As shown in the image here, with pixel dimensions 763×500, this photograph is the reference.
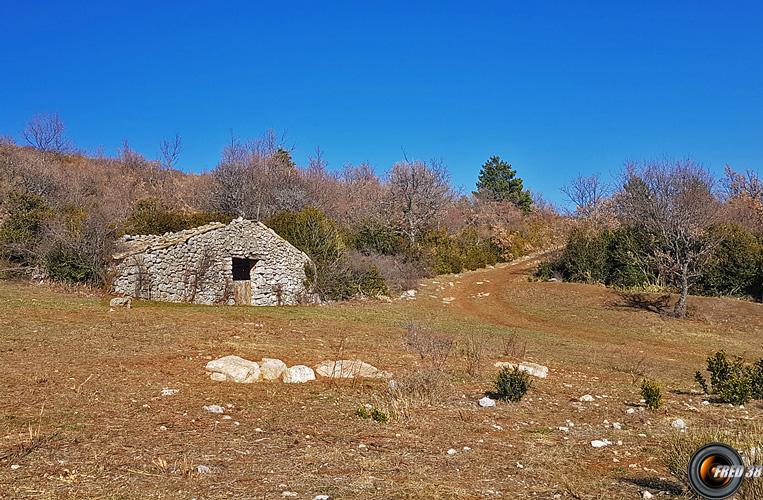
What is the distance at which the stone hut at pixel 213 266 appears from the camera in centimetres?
2111

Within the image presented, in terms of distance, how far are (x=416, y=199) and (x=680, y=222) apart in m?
23.7

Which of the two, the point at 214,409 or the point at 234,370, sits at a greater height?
the point at 234,370

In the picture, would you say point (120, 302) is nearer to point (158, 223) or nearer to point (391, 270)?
point (158, 223)

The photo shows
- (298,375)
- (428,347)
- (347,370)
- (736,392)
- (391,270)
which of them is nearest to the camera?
(736,392)

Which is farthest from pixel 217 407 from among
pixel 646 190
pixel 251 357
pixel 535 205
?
pixel 535 205

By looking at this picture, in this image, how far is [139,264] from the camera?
21.0 metres

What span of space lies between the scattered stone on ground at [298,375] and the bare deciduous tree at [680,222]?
20.2 metres

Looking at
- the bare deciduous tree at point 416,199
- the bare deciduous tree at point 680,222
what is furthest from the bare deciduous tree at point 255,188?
the bare deciduous tree at point 680,222

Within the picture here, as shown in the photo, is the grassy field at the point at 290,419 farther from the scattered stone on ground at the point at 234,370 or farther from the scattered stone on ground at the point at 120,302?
the scattered stone on ground at the point at 120,302

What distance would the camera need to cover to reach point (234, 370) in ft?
31.5

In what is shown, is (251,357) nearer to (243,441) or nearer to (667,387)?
(243,441)

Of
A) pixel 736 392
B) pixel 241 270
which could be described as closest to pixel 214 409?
pixel 736 392

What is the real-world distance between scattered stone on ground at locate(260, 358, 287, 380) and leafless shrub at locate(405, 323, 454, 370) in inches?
114

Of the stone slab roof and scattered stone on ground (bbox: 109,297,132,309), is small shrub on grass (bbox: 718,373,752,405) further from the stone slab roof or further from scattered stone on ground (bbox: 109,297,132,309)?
the stone slab roof
